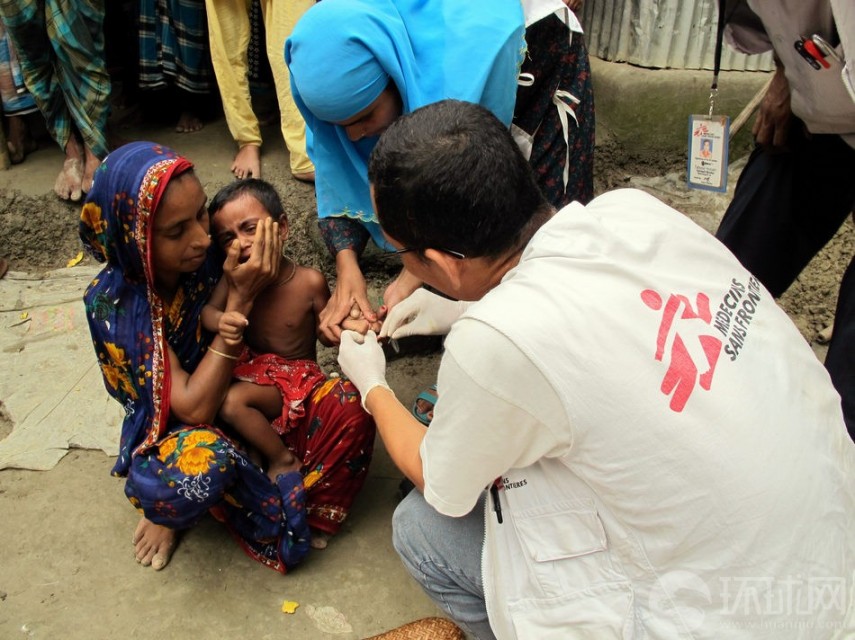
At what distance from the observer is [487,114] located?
146 cm

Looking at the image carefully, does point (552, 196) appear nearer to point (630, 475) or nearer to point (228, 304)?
point (228, 304)

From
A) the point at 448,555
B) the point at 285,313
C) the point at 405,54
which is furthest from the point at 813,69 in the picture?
the point at 285,313

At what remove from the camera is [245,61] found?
350 cm

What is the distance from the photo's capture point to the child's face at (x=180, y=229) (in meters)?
1.84

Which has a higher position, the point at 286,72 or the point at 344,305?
the point at 286,72

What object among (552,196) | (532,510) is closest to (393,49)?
(552,196)

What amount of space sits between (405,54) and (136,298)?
974 mm

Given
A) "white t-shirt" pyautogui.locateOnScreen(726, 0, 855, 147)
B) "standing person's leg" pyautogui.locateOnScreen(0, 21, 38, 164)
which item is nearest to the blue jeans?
"white t-shirt" pyautogui.locateOnScreen(726, 0, 855, 147)

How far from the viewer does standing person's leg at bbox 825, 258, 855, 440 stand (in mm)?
1869

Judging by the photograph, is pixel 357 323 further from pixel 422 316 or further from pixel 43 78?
pixel 43 78

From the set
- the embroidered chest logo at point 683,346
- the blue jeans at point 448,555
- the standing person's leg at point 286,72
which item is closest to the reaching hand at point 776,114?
the embroidered chest logo at point 683,346

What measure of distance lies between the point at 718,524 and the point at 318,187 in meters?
1.66

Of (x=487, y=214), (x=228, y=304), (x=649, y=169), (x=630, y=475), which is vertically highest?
(x=487, y=214)

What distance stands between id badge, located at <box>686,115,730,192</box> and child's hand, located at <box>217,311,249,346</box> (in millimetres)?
1499
